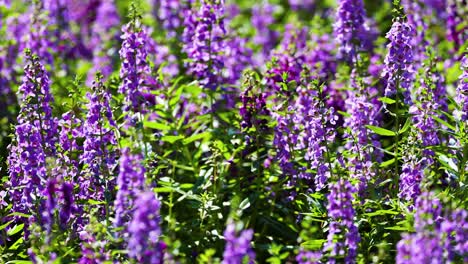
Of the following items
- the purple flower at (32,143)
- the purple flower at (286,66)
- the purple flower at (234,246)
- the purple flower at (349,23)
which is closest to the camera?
the purple flower at (234,246)

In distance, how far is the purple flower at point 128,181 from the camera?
4.86m

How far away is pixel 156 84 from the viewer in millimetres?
7438

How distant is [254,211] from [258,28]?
571 centimetres

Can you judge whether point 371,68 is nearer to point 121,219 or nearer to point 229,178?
point 229,178

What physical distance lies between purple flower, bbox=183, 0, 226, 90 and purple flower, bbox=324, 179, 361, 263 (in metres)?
2.65

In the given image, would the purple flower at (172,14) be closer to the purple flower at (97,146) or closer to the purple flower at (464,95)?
the purple flower at (97,146)

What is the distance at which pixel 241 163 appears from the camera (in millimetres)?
6891

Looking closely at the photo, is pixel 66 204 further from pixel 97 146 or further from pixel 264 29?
pixel 264 29

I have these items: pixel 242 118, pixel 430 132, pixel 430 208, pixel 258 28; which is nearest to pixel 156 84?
pixel 242 118

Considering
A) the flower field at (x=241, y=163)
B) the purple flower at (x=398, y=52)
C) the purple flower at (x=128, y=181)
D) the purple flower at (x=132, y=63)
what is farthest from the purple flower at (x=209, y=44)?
the purple flower at (x=128, y=181)

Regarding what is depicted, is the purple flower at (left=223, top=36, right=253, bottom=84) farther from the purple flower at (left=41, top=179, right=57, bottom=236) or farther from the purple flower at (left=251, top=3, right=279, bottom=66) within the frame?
the purple flower at (left=41, top=179, right=57, bottom=236)

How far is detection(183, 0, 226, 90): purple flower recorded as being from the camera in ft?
24.1

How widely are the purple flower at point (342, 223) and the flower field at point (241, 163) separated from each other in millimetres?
10

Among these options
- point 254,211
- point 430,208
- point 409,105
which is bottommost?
point 254,211
